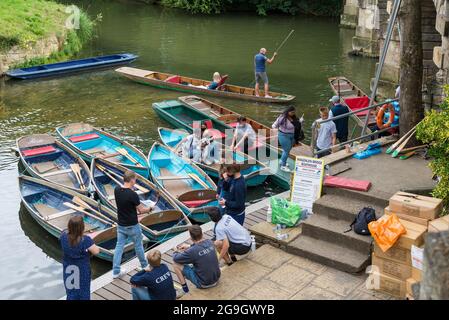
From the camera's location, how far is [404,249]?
8.72 meters

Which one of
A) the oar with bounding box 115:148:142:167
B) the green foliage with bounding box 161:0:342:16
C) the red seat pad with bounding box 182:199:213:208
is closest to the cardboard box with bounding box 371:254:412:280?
the red seat pad with bounding box 182:199:213:208

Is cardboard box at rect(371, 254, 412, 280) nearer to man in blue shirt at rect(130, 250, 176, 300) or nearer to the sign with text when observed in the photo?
the sign with text

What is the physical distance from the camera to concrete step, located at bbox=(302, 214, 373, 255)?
976cm

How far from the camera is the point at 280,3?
45531 millimetres

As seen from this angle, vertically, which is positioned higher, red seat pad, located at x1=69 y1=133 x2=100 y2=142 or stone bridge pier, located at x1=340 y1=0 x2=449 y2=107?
stone bridge pier, located at x1=340 y1=0 x2=449 y2=107

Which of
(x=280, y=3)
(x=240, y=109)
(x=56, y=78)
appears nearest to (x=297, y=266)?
(x=240, y=109)

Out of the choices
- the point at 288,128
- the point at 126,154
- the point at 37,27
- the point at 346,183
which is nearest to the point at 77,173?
the point at 126,154

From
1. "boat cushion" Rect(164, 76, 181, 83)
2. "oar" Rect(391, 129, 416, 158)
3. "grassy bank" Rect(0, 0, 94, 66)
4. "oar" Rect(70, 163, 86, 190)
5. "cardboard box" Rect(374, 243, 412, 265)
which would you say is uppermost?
"grassy bank" Rect(0, 0, 94, 66)

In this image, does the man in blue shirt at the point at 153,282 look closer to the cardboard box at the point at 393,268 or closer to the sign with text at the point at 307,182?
the cardboard box at the point at 393,268

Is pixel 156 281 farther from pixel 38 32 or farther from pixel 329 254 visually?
pixel 38 32

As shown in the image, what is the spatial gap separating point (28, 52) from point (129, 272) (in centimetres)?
1924

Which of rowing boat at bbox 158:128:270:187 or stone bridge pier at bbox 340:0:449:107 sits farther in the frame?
rowing boat at bbox 158:128:270:187

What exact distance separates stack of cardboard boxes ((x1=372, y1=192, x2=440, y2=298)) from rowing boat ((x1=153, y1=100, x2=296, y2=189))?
6.11 metres
